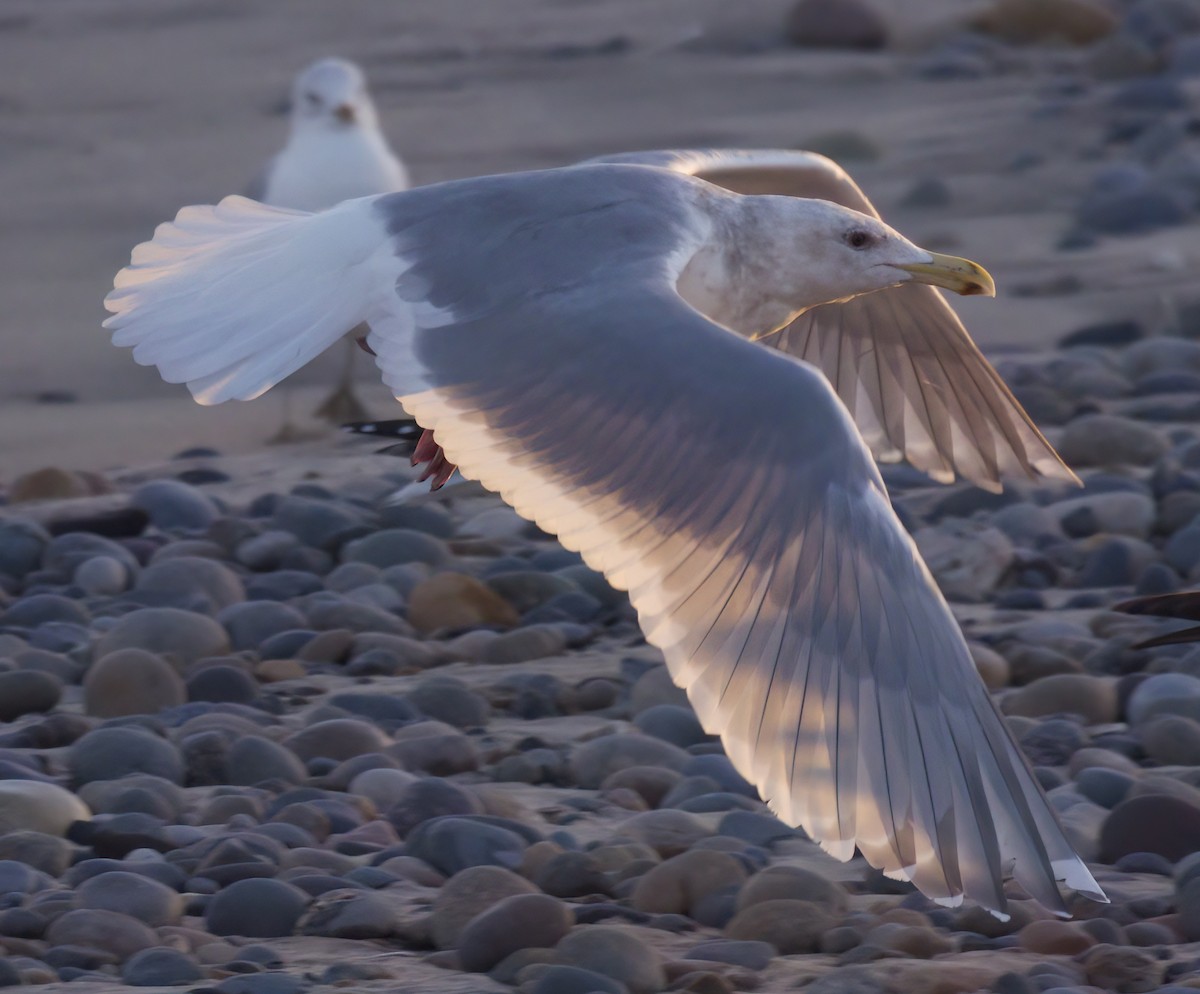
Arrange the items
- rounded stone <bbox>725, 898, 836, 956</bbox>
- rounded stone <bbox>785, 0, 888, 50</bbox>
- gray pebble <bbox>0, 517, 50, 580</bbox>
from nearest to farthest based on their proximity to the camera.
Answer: rounded stone <bbox>725, 898, 836, 956</bbox> < gray pebble <bbox>0, 517, 50, 580</bbox> < rounded stone <bbox>785, 0, 888, 50</bbox>

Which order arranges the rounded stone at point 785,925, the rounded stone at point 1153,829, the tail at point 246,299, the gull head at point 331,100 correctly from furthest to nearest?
1. the gull head at point 331,100
2. the tail at point 246,299
3. the rounded stone at point 1153,829
4. the rounded stone at point 785,925

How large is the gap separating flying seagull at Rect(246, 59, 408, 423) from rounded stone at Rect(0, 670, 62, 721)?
260cm

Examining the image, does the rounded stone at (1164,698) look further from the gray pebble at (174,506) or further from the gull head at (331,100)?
the gull head at (331,100)

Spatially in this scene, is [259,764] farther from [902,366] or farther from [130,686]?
[902,366]

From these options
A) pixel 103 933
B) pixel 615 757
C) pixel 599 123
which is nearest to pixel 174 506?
pixel 615 757

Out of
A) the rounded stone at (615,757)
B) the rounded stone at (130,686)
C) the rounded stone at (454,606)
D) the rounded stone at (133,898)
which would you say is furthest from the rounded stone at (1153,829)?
the rounded stone at (130,686)

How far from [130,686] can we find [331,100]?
3.72 metres

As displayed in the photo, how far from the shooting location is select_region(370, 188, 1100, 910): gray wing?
275 centimetres

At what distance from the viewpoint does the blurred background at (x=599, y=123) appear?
271 inches

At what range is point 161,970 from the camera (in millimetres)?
2723

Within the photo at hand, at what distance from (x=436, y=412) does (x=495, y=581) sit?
1.34m

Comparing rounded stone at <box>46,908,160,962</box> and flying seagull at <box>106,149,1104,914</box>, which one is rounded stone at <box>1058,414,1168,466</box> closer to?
flying seagull at <box>106,149,1104,914</box>

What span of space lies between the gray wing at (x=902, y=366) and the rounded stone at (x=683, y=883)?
1419 mm

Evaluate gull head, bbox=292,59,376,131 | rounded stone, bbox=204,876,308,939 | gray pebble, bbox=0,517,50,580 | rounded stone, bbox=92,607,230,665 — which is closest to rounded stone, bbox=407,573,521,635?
rounded stone, bbox=92,607,230,665
